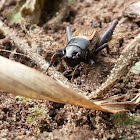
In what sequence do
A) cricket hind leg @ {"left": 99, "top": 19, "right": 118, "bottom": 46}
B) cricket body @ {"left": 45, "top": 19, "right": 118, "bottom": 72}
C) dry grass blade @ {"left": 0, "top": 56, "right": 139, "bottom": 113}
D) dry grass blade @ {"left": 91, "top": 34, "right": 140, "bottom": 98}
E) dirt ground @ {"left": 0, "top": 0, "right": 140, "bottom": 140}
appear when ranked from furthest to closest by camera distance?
1. cricket hind leg @ {"left": 99, "top": 19, "right": 118, "bottom": 46}
2. cricket body @ {"left": 45, "top": 19, "right": 118, "bottom": 72}
3. dry grass blade @ {"left": 91, "top": 34, "right": 140, "bottom": 98}
4. dirt ground @ {"left": 0, "top": 0, "right": 140, "bottom": 140}
5. dry grass blade @ {"left": 0, "top": 56, "right": 139, "bottom": 113}

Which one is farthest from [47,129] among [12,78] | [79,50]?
[79,50]

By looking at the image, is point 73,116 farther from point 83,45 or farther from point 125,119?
point 83,45

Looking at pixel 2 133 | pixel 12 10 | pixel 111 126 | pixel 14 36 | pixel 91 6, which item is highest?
pixel 91 6

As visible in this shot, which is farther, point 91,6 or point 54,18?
point 91,6

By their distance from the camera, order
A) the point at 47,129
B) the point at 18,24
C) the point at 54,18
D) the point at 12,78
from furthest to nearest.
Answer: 1. the point at 54,18
2. the point at 18,24
3. the point at 47,129
4. the point at 12,78

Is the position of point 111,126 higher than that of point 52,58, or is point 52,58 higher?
point 52,58

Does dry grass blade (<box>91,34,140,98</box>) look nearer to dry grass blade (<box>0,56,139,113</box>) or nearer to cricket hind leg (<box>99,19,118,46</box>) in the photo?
dry grass blade (<box>0,56,139,113</box>)

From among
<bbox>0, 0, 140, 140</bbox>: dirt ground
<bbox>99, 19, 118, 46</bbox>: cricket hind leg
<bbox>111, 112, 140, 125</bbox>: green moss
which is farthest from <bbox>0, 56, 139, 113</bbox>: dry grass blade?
<bbox>99, 19, 118, 46</bbox>: cricket hind leg

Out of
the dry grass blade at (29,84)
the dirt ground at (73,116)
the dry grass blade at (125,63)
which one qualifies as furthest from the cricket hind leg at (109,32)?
the dry grass blade at (29,84)

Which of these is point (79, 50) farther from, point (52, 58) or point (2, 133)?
point (2, 133)

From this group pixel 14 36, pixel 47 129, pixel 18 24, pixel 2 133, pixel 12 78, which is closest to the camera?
pixel 12 78
